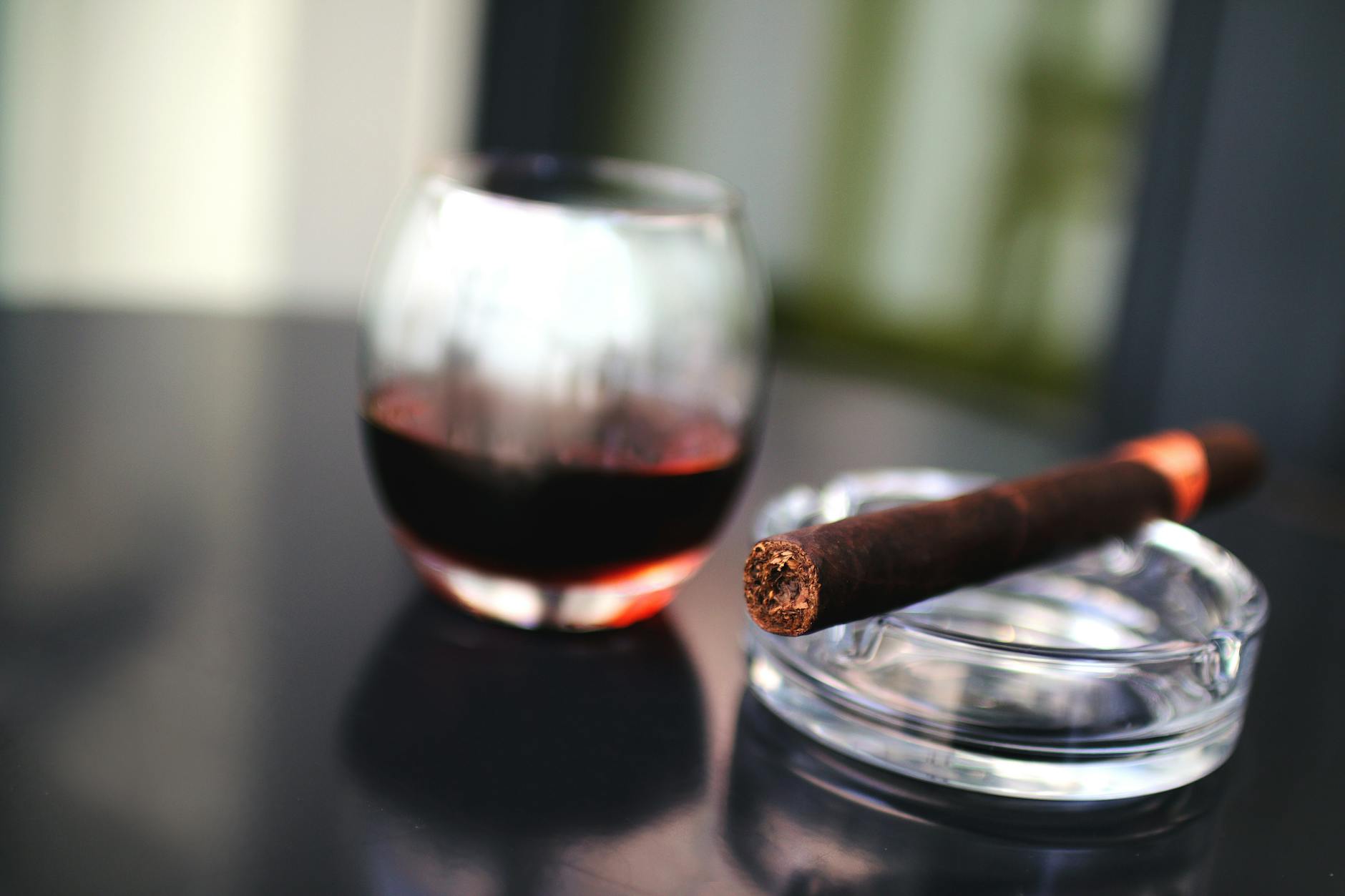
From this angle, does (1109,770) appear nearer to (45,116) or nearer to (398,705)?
(398,705)

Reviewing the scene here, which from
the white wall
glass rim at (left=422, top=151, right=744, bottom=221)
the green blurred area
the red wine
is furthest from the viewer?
the green blurred area

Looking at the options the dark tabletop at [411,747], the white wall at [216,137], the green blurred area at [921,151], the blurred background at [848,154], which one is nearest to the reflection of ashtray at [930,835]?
the dark tabletop at [411,747]

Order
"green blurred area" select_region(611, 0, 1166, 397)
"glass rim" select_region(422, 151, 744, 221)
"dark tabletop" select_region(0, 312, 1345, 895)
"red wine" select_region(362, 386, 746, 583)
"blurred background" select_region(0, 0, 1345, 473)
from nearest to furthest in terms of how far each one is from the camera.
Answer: "dark tabletop" select_region(0, 312, 1345, 895) → "red wine" select_region(362, 386, 746, 583) → "glass rim" select_region(422, 151, 744, 221) → "blurred background" select_region(0, 0, 1345, 473) → "green blurred area" select_region(611, 0, 1166, 397)

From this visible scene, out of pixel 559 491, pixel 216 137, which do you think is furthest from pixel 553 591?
pixel 216 137

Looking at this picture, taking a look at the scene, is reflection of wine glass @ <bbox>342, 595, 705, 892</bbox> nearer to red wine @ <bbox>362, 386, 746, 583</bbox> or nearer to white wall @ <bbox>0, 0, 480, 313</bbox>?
red wine @ <bbox>362, 386, 746, 583</bbox>

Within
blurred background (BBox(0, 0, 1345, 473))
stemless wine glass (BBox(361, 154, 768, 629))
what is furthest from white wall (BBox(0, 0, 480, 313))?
stemless wine glass (BBox(361, 154, 768, 629))

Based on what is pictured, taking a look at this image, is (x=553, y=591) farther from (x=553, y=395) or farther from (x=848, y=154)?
(x=848, y=154)

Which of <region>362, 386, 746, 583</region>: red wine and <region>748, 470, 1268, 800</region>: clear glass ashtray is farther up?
<region>362, 386, 746, 583</region>: red wine
